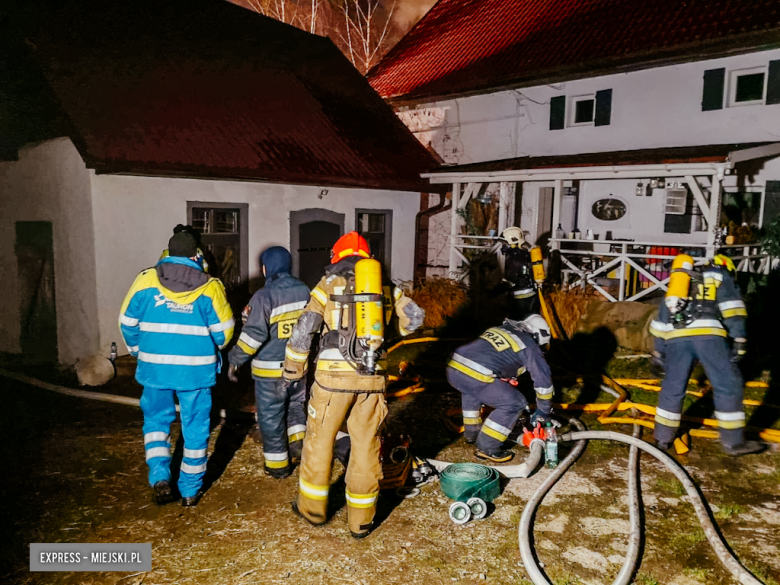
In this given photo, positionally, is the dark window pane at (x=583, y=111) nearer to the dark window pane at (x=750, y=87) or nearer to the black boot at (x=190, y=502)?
the dark window pane at (x=750, y=87)

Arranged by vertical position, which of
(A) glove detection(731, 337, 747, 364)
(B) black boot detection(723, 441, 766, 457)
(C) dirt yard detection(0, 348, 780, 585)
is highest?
(A) glove detection(731, 337, 747, 364)

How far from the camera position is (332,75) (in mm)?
12883

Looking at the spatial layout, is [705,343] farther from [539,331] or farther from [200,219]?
[200,219]

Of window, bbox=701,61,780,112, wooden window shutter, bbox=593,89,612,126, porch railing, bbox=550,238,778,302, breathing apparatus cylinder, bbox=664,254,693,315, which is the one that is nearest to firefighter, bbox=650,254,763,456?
breathing apparatus cylinder, bbox=664,254,693,315

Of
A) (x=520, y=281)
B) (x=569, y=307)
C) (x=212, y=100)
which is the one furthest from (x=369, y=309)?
(x=212, y=100)

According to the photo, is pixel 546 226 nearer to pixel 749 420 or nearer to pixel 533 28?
pixel 533 28

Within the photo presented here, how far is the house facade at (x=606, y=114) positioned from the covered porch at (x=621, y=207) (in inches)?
1.3

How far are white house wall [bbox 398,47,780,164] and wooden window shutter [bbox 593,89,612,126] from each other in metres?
0.10

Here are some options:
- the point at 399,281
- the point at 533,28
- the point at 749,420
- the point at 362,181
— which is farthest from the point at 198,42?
the point at 749,420

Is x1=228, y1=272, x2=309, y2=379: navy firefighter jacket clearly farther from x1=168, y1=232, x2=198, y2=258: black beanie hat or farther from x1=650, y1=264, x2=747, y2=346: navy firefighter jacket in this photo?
x1=650, y1=264, x2=747, y2=346: navy firefighter jacket

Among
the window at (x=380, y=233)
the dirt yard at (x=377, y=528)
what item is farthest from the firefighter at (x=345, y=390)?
the window at (x=380, y=233)

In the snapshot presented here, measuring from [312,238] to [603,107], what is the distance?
6813mm

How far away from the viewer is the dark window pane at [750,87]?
10.3 m

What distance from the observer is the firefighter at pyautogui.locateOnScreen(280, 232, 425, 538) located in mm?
3830
